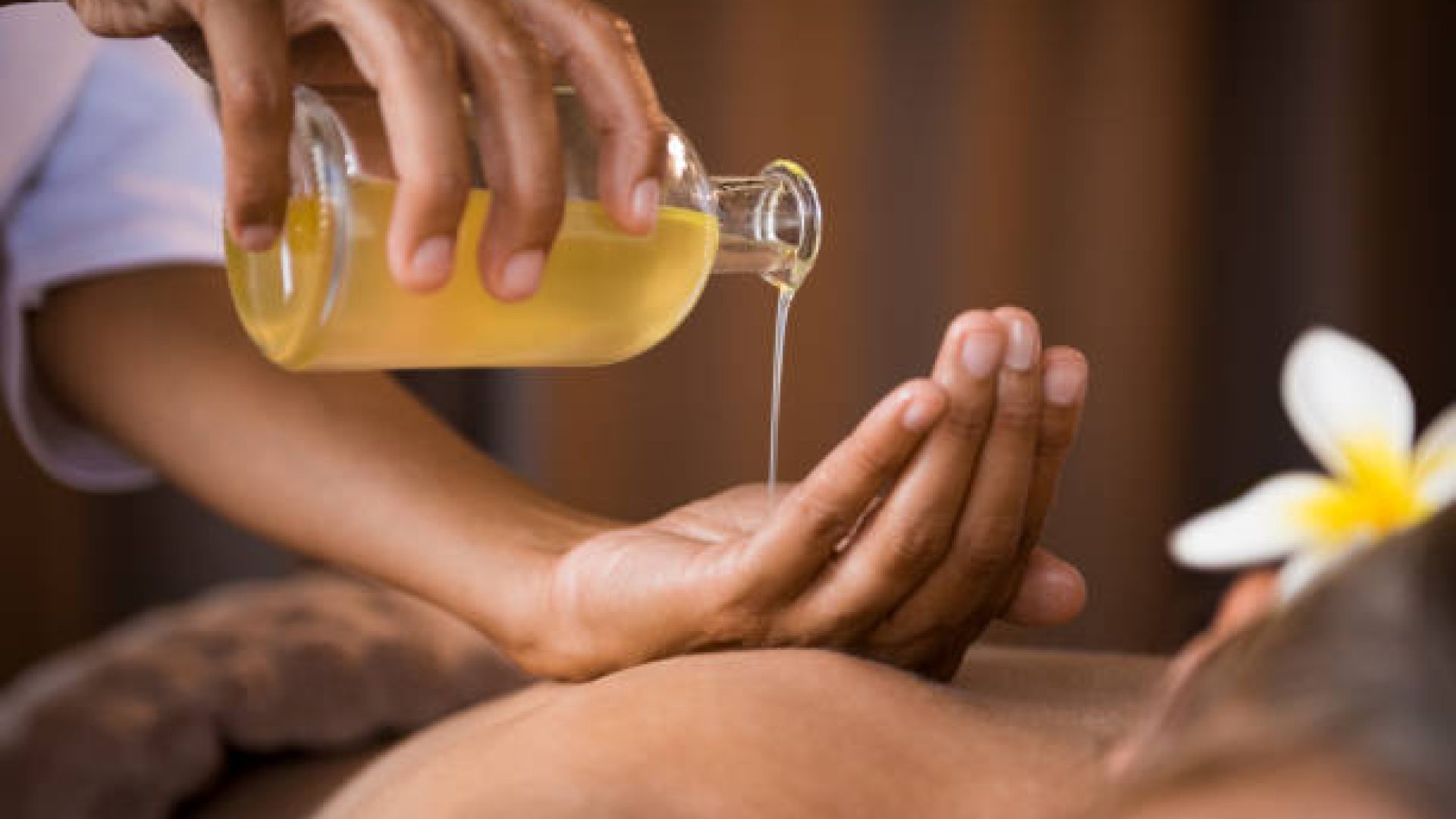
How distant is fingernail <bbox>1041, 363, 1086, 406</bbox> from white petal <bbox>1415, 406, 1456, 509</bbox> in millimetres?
230

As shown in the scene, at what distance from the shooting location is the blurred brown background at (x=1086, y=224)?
2508 millimetres

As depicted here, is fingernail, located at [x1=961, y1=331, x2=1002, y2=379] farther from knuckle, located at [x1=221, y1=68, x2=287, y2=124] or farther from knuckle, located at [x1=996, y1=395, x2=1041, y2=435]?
knuckle, located at [x1=221, y1=68, x2=287, y2=124]

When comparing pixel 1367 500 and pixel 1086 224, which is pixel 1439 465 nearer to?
pixel 1367 500

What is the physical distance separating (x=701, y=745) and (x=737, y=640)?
193mm

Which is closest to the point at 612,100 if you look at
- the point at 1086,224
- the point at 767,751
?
the point at 767,751

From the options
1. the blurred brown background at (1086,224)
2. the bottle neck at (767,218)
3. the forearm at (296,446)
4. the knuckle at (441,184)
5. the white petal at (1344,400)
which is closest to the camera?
the white petal at (1344,400)

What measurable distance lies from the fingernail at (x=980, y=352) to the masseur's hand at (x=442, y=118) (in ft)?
0.54

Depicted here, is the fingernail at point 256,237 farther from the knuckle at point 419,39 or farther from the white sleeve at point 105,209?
the white sleeve at point 105,209

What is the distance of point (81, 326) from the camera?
3.59 ft

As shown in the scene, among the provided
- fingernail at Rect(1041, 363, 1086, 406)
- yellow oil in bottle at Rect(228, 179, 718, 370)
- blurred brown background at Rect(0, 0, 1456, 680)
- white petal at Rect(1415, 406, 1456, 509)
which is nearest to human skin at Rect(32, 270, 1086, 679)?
fingernail at Rect(1041, 363, 1086, 406)

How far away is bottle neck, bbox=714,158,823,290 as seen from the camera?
2.62ft

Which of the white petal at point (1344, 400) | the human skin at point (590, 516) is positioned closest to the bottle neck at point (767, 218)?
the human skin at point (590, 516)

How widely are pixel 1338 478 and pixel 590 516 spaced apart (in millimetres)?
606

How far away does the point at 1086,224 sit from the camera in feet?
8.48
